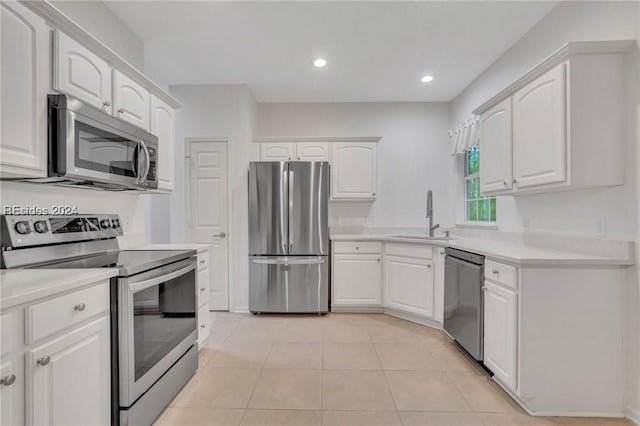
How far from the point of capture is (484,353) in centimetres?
235

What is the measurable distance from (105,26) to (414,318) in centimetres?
397

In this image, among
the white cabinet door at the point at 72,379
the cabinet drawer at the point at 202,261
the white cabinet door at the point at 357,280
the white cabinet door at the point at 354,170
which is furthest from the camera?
the white cabinet door at the point at 354,170

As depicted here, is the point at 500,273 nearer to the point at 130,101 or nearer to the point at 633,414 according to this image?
the point at 633,414

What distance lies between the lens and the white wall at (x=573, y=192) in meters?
1.87

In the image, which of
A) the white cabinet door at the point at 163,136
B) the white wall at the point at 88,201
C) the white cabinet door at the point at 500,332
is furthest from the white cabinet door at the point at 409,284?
the white wall at the point at 88,201

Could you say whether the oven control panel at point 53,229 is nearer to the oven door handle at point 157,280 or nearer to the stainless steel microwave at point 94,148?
the stainless steel microwave at point 94,148

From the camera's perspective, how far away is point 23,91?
4.72 ft

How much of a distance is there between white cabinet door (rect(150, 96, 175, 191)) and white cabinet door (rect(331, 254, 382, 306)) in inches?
81.3

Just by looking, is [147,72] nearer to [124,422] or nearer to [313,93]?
[313,93]

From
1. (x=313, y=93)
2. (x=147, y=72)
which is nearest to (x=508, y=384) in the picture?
(x=313, y=93)

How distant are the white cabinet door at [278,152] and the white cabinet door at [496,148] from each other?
7.28ft

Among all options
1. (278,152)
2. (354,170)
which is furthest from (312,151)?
(354,170)

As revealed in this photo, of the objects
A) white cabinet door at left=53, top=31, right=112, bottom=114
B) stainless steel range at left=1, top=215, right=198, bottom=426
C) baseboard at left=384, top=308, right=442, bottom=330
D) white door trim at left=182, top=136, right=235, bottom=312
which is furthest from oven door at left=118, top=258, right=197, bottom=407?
baseboard at left=384, top=308, right=442, bottom=330

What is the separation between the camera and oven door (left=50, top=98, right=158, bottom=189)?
5.18 ft
